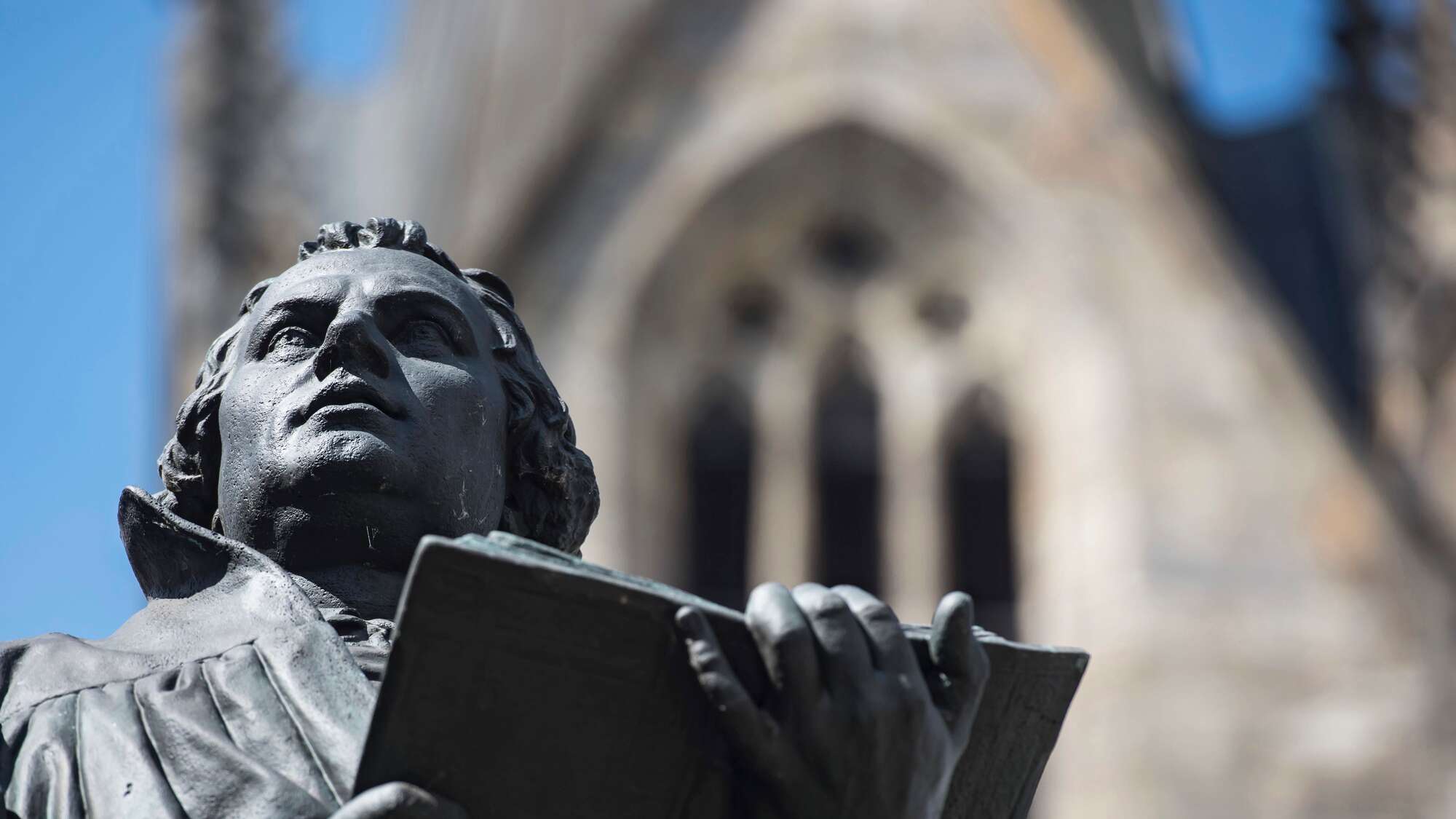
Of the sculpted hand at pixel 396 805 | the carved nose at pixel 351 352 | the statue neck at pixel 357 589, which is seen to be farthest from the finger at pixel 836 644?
the carved nose at pixel 351 352

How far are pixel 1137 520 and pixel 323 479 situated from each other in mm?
18631

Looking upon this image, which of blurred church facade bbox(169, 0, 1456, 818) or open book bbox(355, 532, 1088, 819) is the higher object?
blurred church facade bbox(169, 0, 1456, 818)

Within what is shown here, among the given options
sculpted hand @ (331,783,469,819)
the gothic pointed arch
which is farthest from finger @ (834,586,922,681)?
the gothic pointed arch

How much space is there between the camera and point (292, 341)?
421 cm

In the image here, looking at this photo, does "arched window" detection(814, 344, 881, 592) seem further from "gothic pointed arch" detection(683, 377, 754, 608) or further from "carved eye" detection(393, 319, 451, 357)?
"carved eye" detection(393, 319, 451, 357)

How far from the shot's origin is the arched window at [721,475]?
24.3 m

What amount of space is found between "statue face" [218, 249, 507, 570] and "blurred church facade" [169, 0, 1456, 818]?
17.8 m

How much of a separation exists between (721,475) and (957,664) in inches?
815

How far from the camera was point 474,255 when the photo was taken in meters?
22.9

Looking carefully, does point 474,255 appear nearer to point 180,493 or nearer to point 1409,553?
point 1409,553

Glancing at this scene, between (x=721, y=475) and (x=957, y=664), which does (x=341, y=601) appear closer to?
(x=957, y=664)

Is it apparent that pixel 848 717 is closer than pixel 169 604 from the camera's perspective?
Yes

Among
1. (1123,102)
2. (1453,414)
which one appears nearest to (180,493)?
(1453,414)

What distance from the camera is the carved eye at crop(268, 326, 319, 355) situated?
13.8 ft
